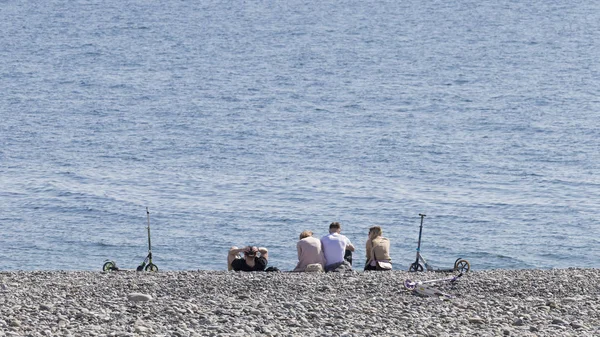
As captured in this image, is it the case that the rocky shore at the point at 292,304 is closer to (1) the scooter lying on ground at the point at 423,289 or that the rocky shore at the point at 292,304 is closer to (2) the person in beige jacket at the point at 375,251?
(1) the scooter lying on ground at the point at 423,289

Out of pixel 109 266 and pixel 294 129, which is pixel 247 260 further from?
pixel 294 129

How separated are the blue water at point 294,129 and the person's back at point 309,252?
11657mm

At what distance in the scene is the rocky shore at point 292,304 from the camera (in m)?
12.0

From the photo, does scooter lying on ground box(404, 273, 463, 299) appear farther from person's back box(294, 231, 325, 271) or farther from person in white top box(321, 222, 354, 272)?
person's back box(294, 231, 325, 271)

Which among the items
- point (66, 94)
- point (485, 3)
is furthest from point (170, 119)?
point (485, 3)

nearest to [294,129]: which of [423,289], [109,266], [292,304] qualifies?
[109,266]

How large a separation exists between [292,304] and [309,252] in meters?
3.25

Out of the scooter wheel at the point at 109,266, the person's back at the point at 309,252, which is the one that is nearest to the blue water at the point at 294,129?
the scooter wheel at the point at 109,266

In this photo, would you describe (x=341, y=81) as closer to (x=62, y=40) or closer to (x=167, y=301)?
(x=62, y=40)

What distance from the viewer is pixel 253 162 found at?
46.4m

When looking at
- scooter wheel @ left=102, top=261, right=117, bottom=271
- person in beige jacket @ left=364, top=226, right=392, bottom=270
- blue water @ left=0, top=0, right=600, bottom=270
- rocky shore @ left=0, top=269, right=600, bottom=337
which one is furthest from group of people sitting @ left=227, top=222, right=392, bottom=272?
blue water @ left=0, top=0, right=600, bottom=270

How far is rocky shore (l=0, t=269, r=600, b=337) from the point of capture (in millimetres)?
12039

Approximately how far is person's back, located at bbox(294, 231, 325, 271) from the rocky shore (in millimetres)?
785

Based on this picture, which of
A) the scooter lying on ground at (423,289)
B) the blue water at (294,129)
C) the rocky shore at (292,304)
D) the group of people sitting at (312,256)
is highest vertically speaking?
the blue water at (294,129)
